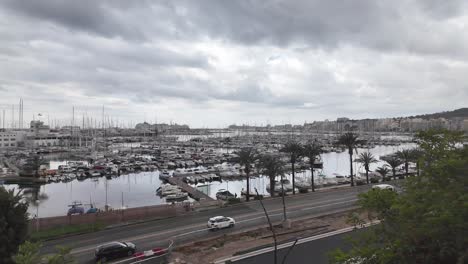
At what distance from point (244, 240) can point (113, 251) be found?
28.5 feet

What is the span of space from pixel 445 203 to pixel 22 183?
3051 inches

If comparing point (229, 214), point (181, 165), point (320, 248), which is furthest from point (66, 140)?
point (320, 248)

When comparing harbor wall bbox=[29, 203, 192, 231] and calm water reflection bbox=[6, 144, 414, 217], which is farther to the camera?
calm water reflection bbox=[6, 144, 414, 217]

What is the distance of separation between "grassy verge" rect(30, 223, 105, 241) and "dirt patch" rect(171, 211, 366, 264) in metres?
9.49

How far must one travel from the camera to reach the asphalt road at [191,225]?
23.7m

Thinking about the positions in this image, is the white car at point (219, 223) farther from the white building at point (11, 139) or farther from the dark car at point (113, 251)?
the white building at point (11, 139)

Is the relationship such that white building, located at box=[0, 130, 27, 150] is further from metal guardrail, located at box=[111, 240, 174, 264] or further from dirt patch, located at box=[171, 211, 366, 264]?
dirt patch, located at box=[171, 211, 366, 264]

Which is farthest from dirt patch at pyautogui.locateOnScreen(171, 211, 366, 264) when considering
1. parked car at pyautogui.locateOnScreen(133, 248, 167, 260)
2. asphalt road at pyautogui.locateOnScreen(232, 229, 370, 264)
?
asphalt road at pyautogui.locateOnScreen(232, 229, 370, 264)

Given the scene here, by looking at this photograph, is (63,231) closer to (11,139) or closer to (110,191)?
(110,191)

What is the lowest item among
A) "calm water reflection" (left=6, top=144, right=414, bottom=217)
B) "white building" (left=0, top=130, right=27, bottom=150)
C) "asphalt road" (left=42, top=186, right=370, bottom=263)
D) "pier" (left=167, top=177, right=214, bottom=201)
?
"calm water reflection" (left=6, top=144, right=414, bottom=217)

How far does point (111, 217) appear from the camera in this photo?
2953cm

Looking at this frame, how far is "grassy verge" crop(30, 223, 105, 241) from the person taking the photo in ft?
82.1

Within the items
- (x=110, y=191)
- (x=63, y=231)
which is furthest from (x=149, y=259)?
(x=110, y=191)

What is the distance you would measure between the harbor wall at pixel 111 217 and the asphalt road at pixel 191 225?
131 cm
